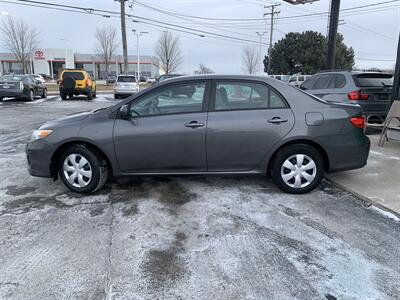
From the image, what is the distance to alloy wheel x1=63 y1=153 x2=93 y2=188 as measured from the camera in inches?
167

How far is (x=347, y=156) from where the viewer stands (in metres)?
4.30

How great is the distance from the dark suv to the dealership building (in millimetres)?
67257

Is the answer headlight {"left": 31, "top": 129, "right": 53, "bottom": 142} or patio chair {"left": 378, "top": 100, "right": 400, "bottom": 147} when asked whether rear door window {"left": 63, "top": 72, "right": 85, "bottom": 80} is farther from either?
patio chair {"left": 378, "top": 100, "right": 400, "bottom": 147}

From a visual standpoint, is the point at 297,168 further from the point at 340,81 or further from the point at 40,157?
the point at 340,81

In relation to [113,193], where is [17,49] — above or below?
above

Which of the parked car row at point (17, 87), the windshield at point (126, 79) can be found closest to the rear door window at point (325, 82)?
the windshield at point (126, 79)

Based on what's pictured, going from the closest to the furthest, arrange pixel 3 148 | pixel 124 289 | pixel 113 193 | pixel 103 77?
pixel 124 289, pixel 113 193, pixel 3 148, pixel 103 77

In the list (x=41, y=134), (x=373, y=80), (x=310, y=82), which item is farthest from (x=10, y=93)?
(x=373, y=80)

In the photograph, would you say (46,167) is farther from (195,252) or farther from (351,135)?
(351,135)

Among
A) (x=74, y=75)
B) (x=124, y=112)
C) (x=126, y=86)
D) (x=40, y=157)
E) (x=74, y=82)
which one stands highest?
(x=74, y=75)

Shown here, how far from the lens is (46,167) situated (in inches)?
169

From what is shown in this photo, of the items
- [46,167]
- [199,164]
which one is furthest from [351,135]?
[46,167]

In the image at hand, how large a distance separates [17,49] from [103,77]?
3632 centimetres

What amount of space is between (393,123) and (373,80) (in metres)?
1.34
